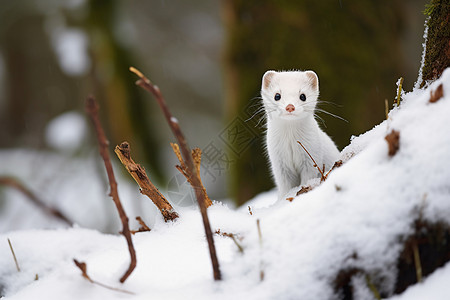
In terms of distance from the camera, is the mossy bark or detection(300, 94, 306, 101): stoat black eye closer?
the mossy bark

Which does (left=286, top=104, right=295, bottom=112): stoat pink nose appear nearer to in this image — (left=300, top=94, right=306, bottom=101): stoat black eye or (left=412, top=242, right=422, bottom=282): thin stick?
(left=300, top=94, right=306, bottom=101): stoat black eye

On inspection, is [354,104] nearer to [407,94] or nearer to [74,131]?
[407,94]

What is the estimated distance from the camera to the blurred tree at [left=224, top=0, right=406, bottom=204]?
324 cm

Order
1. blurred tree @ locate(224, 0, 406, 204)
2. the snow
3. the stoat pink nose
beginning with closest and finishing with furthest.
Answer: the snow → the stoat pink nose → blurred tree @ locate(224, 0, 406, 204)

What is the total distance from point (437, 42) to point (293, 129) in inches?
35.6

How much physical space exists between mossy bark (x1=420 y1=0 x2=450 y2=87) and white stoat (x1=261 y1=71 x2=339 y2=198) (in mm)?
665

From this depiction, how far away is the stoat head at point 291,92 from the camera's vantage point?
6.43 feet

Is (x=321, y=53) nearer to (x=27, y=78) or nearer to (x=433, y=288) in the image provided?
(x=433, y=288)

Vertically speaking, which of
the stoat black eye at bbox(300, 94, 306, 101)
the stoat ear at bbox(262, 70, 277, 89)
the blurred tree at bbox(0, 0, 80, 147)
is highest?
the blurred tree at bbox(0, 0, 80, 147)

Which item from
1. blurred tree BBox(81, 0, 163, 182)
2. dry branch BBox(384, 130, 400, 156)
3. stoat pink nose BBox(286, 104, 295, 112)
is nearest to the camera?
dry branch BBox(384, 130, 400, 156)

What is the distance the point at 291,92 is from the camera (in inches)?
78.0

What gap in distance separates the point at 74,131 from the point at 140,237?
5085mm

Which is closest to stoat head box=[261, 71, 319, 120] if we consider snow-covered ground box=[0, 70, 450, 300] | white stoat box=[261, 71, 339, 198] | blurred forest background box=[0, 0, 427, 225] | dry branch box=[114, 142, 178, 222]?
white stoat box=[261, 71, 339, 198]

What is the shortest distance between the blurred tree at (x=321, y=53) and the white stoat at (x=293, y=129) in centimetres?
80
